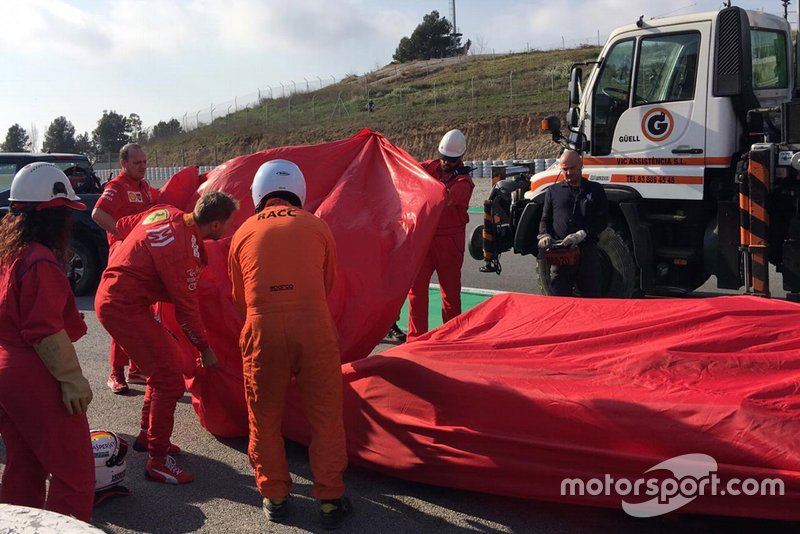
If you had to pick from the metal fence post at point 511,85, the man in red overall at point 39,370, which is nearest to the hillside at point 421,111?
the metal fence post at point 511,85

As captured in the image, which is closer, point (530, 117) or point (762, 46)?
point (762, 46)

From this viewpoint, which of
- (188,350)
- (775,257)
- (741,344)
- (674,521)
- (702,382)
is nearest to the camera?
(674,521)

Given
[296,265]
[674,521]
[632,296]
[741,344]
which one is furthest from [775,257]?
[296,265]

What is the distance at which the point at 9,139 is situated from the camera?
81.4 meters

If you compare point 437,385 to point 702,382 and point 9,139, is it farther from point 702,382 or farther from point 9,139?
point 9,139

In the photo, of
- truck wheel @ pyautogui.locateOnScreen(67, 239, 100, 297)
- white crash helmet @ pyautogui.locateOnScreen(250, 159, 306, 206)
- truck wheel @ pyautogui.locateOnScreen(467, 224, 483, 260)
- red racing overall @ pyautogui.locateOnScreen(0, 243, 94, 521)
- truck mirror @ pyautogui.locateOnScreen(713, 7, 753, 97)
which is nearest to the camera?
red racing overall @ pyautogui.locateOnScreen(0, 243, 94, 521)

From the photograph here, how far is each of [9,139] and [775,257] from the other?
3461 inches

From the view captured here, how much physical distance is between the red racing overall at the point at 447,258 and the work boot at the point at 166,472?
2827mm

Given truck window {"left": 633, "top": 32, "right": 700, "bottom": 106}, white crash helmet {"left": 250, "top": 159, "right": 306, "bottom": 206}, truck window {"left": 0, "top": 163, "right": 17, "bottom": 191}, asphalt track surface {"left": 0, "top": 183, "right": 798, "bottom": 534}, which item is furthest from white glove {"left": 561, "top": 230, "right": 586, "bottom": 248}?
truck window {"left": 0, "top": 163, "right": 17, "bottom": 191}

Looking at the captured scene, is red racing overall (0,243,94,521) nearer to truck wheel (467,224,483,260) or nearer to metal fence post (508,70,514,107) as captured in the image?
truck wheel (467,224,483,260)

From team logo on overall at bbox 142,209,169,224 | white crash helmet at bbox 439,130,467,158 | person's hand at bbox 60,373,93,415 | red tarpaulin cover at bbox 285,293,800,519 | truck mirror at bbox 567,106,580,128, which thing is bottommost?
red tarpaulin cover at bbox 285,293,800,519

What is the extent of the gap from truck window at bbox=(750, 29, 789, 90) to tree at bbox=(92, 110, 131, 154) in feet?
250

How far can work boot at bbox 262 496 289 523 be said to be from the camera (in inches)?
147

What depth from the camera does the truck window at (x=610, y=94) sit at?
7.89m
